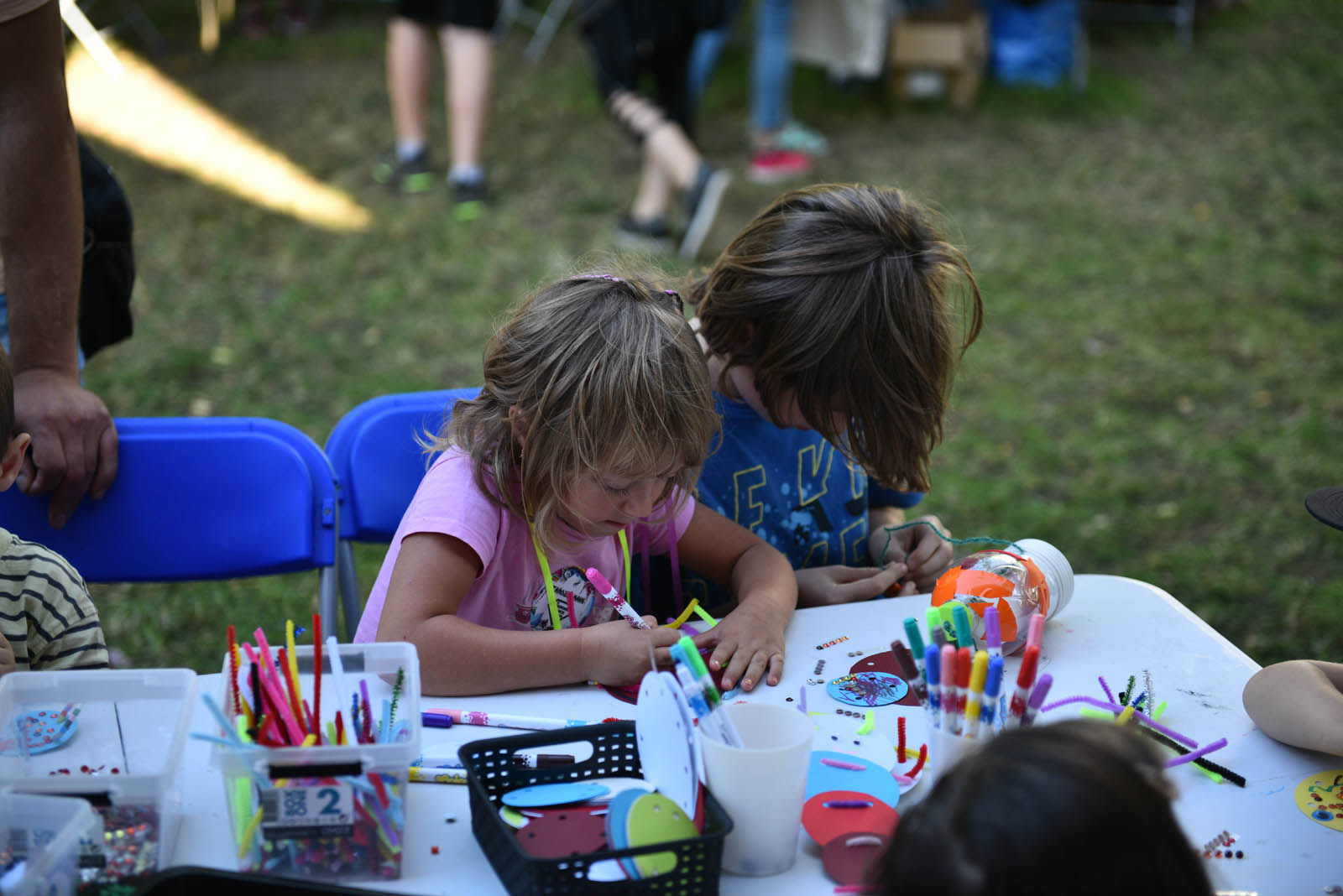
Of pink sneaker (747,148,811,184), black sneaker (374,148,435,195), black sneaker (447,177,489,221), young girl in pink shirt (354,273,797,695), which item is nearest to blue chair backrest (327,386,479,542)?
young girl in pink shirt (354,273,797,695)

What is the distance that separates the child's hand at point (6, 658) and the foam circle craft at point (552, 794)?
494 mm

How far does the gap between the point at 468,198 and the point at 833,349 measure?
3.34 meters

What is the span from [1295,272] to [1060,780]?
13.4 feet

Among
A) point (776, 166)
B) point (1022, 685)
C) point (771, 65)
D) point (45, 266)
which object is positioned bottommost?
point (1022, 685)

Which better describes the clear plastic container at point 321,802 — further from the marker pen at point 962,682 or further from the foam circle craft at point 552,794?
the marker pen at point 962,682

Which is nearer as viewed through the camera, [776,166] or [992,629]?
[992,629]

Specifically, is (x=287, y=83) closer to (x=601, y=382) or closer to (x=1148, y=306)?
(x=1148, y=306)

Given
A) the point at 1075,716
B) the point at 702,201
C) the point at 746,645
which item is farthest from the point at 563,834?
the point at 702,201

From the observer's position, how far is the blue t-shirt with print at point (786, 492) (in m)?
1.67

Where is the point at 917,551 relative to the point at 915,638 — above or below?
below

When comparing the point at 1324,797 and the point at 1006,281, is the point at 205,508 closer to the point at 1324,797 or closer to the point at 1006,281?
the point at 1324,797

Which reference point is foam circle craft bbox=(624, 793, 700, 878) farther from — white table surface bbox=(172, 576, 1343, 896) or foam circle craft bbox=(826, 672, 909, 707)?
foam circle craft bbox=(826, 672, 909, 707)

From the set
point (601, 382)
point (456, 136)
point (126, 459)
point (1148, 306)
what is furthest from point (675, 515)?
point (456, 136)

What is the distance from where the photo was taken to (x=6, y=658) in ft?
3.74
